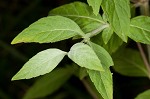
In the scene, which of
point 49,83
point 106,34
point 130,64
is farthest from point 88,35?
point 49,83

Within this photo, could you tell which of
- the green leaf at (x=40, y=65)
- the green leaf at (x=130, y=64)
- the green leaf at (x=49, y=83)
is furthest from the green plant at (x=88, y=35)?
the green leaf at (x=49, y=83)

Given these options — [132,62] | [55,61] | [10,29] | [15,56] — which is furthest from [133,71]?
[10,29]

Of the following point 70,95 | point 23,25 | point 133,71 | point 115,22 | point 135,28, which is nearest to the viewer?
point 115,22

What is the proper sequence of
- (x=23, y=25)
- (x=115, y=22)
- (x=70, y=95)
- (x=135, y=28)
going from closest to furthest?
(x=115, y=22) → (x=135, y=28) → (x=70, y=95) → (x=23, y=25)

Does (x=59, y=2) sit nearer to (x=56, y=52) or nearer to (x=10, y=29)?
(x=10, y=29)

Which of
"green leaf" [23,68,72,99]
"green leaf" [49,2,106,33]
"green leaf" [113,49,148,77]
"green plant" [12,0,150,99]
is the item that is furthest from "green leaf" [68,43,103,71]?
"green leaf" [23,68,72,99]

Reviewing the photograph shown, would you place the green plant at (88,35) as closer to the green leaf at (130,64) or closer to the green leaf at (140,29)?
the green leaf at (140,29)
